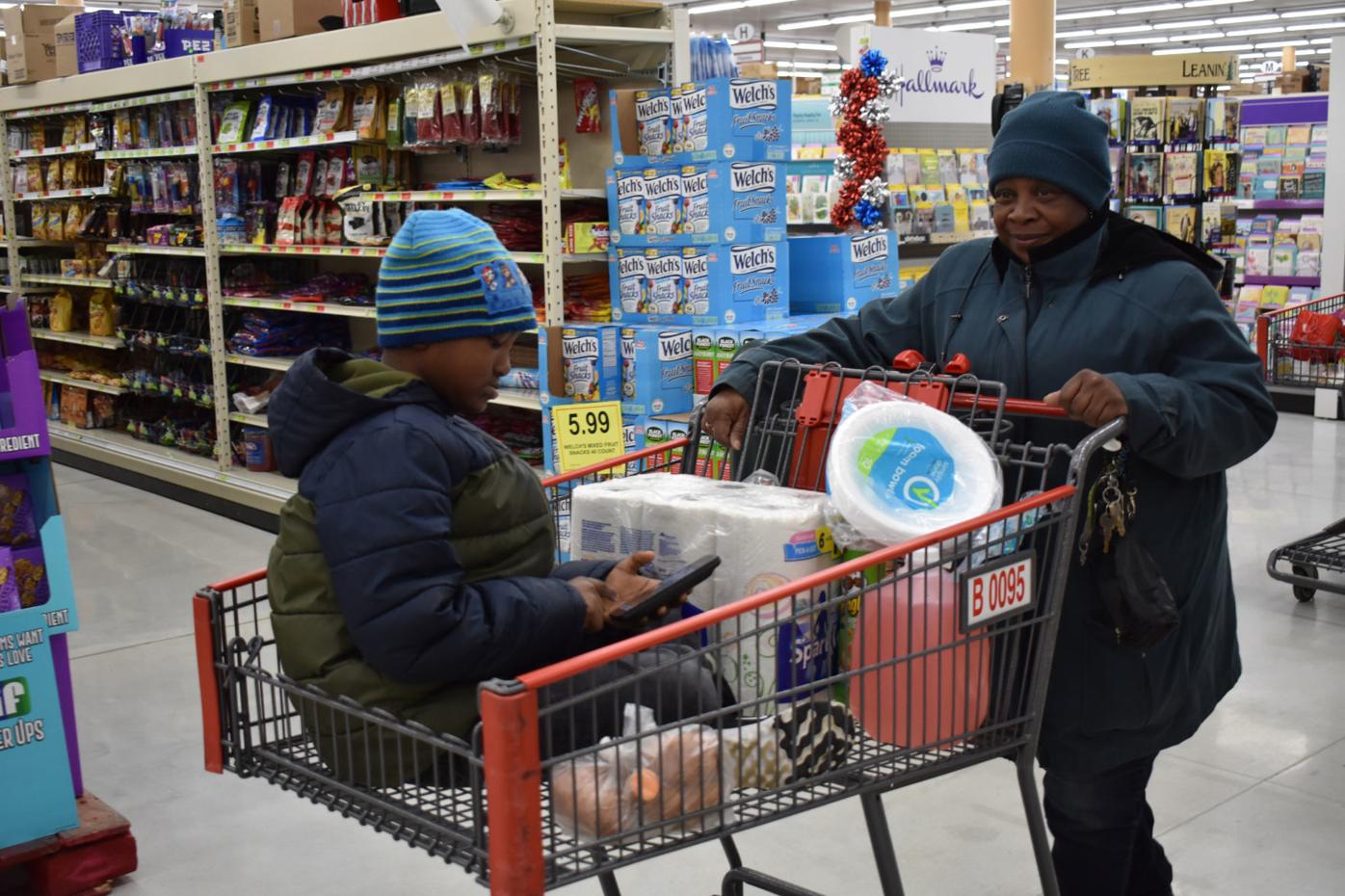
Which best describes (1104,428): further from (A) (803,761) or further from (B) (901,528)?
(A) (803,761)

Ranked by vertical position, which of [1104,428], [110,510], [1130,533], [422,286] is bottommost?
[110,510]

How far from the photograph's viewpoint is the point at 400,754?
5.35ft

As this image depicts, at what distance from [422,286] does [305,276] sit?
594 cm

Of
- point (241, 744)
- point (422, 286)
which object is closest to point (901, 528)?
point (422, 286)

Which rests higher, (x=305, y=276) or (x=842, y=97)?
(x=842, y=97)

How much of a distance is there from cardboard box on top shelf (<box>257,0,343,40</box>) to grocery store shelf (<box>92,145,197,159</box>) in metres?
0.91

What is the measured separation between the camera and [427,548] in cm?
156

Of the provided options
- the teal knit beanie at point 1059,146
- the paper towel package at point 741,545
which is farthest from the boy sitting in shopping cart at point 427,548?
the teal knit beanie at point 1059,146

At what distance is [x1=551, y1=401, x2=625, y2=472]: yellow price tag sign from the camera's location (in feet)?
13.9

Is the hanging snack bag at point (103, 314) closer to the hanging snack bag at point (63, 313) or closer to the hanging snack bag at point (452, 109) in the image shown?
the hanging snack bag at point (63, 313)

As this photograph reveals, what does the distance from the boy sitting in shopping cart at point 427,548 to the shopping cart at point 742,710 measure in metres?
0.02

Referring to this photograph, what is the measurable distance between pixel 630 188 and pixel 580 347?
607 millimetres

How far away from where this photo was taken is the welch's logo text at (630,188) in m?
4.87

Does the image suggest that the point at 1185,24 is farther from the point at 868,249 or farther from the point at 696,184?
the point at 696,184
